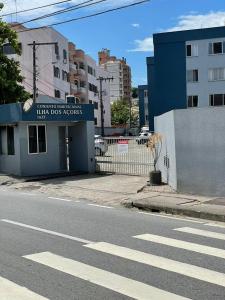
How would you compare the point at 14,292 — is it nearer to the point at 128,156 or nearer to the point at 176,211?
the point at 176,211

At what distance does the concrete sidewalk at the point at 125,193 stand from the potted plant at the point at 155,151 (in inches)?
16.9

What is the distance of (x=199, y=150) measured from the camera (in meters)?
14.1

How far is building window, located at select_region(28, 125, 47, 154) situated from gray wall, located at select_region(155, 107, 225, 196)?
868cm

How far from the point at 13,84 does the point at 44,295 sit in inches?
1129

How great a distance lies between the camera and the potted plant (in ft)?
56.0

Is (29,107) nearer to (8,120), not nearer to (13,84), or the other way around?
(8,120)

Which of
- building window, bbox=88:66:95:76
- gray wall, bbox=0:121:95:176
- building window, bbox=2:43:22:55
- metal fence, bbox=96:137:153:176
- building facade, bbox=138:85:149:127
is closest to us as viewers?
metal fence, bbox=96:137:153:176

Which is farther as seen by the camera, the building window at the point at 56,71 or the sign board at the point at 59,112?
the building window at the point at 56,71

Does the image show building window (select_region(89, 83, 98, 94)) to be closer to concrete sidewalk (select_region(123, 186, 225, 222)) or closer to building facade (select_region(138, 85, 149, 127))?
building facade (select_region(138, 85, 149, 127))

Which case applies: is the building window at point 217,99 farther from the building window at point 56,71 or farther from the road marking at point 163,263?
the road marking at point 163,263

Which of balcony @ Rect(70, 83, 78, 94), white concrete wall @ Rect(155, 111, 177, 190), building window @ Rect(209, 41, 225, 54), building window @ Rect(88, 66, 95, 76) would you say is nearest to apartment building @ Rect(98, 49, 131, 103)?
building window @ Rect(88, 66, 95, 76)

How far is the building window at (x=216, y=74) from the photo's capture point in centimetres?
5222

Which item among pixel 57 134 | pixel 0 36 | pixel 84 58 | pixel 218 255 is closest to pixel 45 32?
pixel 84 58

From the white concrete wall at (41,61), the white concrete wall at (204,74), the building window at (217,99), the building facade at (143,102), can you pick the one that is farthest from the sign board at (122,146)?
the building facade at (143,102)
